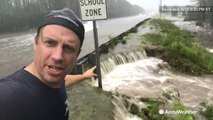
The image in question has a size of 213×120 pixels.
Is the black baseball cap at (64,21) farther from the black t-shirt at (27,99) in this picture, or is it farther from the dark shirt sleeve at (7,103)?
the dark shirt sleeve at (7,103)

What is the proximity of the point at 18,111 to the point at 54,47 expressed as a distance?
39cm

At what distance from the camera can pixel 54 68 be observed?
1698mm

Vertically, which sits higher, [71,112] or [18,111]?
[18,111]

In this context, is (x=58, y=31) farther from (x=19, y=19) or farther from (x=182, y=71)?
(x=19, y=19)

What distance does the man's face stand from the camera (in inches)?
67.1

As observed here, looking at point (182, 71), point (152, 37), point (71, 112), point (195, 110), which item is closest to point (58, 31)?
point (71, 112)

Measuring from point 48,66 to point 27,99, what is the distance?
210 millimetres

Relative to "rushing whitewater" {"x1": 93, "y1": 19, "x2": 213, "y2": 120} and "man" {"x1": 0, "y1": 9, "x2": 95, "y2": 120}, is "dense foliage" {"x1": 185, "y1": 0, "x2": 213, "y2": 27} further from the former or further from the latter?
"man" {"x1": 0, "y1": 9, "x2": 95, "y2": 120}

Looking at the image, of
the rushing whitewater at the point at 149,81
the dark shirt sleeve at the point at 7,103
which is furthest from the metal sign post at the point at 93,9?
the dark shirt sleeve at the point at 7,103

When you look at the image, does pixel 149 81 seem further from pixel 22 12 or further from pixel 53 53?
pixel 22 12

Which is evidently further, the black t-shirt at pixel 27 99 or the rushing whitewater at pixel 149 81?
the rushing whitewater at pixel 149 81

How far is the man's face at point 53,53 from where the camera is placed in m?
1.70

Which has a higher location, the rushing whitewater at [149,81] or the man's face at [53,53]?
the man's face at [53,53]

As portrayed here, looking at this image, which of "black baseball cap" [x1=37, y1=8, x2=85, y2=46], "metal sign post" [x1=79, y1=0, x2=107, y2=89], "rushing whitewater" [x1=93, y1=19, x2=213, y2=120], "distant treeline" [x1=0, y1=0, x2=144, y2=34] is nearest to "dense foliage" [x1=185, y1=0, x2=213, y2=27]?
"distant treeline" [x1=0, y1=0, x2=144, y2=34]
